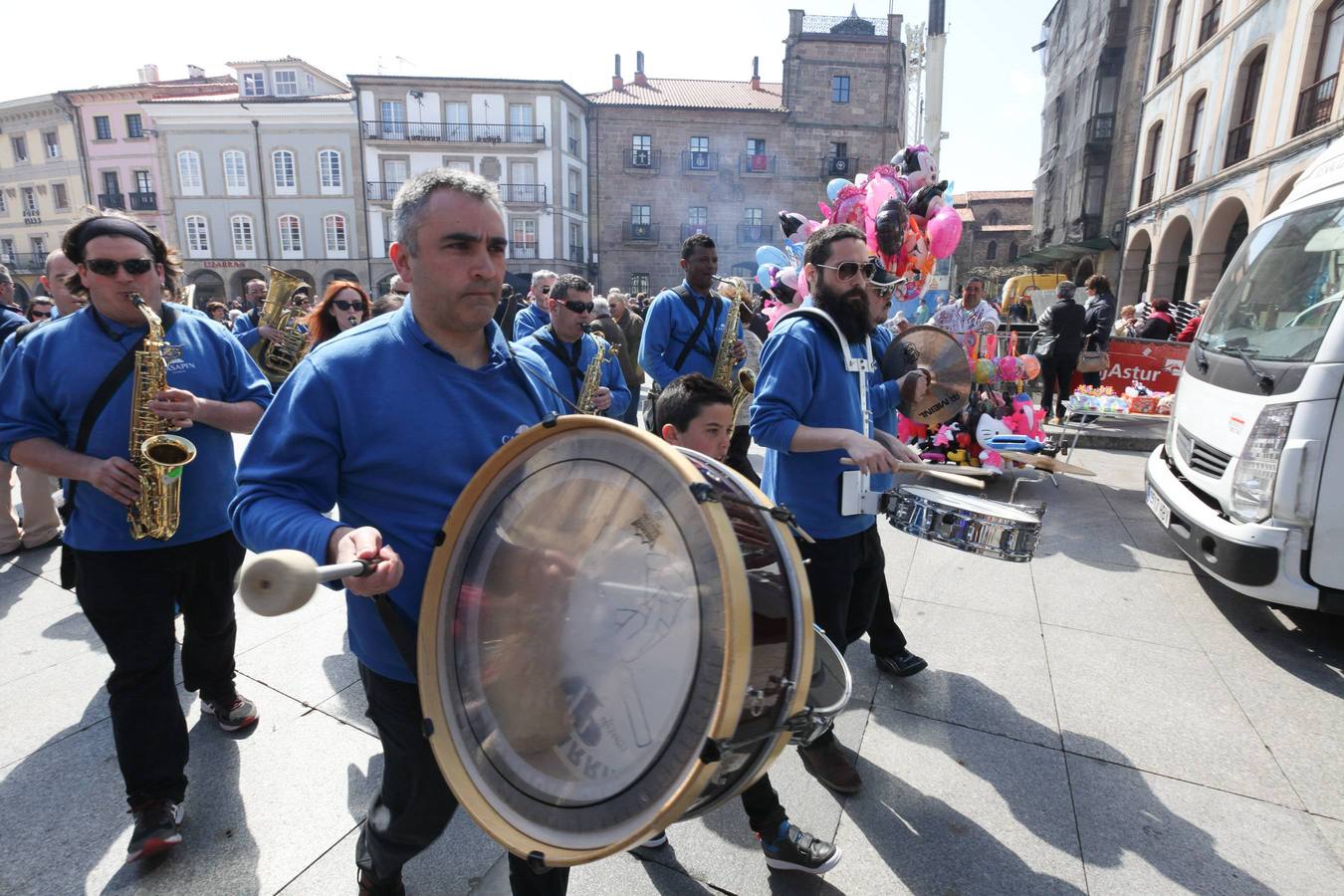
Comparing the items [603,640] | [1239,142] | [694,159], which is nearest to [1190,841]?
[603,640]

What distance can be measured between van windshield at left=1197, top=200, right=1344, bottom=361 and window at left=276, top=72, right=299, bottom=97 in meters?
42.9

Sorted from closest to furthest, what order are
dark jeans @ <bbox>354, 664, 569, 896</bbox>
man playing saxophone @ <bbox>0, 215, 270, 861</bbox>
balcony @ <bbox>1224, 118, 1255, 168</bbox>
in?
1. dark jeans @ <bbox>354, 664, 569, 896</bbox>
2. man playing saxophone @ <bbox>0, 215, 270, 861</bbox>
3. balcony @ <bbox>1224, 118, 1255, 168</bbox>

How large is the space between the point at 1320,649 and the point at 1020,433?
3.48 meters

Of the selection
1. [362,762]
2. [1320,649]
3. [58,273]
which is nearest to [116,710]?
[362,762]

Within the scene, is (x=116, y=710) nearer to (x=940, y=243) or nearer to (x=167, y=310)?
(x=167, y=310)

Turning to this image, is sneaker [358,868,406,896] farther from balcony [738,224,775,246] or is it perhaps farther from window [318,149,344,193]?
window [318,149,344,193]

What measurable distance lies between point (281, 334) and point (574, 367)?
8.18 feet

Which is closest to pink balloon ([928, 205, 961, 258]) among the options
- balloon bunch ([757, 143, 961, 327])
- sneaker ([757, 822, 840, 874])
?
balloon bunch ([757, 143, 961, 327])

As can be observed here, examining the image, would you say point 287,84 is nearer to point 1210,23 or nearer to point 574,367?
point 1210,23

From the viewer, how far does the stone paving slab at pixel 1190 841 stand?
7.18ft

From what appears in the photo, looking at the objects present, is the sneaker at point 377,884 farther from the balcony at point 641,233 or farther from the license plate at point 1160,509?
the balcony at point 641,233

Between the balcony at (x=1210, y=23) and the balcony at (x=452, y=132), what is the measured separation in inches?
1031

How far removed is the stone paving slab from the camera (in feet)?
7.18

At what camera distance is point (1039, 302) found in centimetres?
1858
